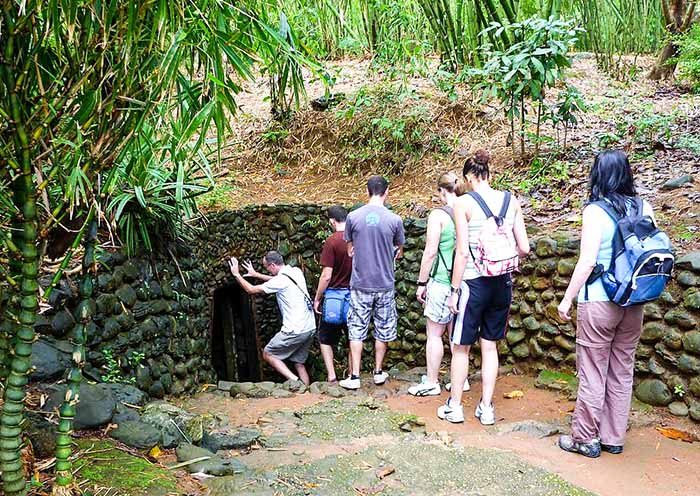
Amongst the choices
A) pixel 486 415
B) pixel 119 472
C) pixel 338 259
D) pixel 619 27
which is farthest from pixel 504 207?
pixel 619 27

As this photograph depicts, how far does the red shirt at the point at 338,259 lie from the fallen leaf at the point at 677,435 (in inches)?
107

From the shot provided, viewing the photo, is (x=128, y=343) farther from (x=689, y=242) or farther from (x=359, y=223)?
(x=689, y=242)

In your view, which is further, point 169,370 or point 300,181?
point 300,181

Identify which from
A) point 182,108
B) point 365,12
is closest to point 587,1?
point 365,12

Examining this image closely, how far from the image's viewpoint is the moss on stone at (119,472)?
2486 mm

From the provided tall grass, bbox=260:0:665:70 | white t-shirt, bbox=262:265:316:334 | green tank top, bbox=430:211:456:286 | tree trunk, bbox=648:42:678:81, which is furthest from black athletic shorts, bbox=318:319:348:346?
tree trunk, bbox=648:42:678:81

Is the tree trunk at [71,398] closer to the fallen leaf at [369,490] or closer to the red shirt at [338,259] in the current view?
the fallen leaf at [369,490]

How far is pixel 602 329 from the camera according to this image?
10.2ft

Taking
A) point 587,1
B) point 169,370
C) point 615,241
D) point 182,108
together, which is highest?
point 587,1

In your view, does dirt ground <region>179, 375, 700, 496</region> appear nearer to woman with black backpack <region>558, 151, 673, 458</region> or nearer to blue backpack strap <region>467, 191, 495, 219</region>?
woman with black backpack <region>558, 151, 673, 458</region>

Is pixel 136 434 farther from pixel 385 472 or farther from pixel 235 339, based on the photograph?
pixel 235 339

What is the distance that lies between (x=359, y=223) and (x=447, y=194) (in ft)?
2.47

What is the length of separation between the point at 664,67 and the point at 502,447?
8.08 metres

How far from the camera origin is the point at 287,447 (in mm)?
3494
